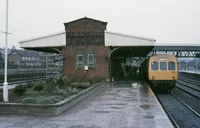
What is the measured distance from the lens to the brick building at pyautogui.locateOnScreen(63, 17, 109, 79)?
92.9 ft

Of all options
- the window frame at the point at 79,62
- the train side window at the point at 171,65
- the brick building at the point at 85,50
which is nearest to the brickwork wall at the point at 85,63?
the brick building at the point at 85,50

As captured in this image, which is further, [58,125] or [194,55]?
[194,55]

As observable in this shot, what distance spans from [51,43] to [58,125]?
2142 cm

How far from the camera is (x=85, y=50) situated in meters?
28.7

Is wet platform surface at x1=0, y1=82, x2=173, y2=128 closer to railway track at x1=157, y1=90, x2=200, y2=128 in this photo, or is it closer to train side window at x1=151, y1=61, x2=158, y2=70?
railway track at x1=157, y1=90, x2=200, y2=128

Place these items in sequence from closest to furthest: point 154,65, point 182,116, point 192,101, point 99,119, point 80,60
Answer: point 99,119 < point 182,116 < point 192,101 < point 154,65 < point 80,60

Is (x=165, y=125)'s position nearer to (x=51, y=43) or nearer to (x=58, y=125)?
(x=58, y=125)

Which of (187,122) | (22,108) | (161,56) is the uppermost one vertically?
(161,56)

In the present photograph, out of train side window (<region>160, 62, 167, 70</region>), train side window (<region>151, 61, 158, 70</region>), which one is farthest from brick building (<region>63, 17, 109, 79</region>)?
train side window (<region>160, 62, 167, 70</region>)

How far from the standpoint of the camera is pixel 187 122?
12367 mm

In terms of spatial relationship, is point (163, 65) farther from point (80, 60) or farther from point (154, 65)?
point (80, 60)

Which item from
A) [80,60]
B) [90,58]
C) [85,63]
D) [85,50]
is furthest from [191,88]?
[80,60]

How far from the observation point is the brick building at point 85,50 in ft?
92.9

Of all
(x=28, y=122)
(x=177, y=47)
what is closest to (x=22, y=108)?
(x=28, y=122)
